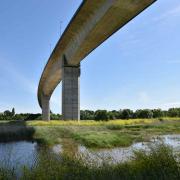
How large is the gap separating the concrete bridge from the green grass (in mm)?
16213

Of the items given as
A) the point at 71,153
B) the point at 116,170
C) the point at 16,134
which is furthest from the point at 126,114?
the point at 116,170

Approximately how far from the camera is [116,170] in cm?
862

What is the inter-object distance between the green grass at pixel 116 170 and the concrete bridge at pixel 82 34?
53.2 feet

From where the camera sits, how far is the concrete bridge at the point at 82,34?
2453 cm

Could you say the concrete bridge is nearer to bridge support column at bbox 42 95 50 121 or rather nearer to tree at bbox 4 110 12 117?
bridge support column at bbox 42 95 50 121

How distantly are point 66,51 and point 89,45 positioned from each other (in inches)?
289

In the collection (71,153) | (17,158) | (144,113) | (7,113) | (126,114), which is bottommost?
(17,158)

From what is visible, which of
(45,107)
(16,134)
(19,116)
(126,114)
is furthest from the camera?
(19,116)

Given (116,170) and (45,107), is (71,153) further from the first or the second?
(45,107)

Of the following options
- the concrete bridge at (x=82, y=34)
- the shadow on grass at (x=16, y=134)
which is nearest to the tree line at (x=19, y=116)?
the concrete bridge at (x=82, y=34)

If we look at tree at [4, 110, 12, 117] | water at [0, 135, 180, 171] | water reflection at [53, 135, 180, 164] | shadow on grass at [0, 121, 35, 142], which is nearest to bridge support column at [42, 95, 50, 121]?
shadow on grass at [0, 121, 35, 142]

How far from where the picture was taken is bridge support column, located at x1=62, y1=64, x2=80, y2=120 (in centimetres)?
4097

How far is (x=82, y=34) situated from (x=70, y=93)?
10440 millimetres

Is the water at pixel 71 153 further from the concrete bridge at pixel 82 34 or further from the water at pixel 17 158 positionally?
the concrete bridge at pixel 82 34
